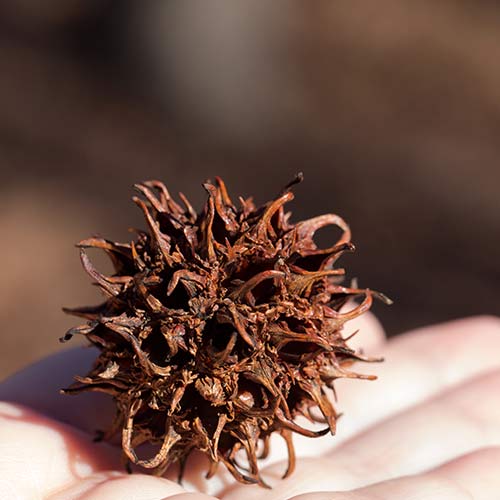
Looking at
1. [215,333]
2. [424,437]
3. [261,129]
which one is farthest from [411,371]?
[261,129]

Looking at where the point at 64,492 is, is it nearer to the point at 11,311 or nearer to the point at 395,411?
the point at 395,411

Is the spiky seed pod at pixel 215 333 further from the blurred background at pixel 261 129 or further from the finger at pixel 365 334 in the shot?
the blurred background at pixel 261 129

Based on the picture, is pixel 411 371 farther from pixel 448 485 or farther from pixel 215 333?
pixel 215 333

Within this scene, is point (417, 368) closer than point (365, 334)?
Yes

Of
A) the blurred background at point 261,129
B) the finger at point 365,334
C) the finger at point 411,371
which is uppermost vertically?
the blurred background at point 261,129

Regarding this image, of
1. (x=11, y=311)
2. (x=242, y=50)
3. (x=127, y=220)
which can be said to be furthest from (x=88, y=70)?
(x=11, y=311)

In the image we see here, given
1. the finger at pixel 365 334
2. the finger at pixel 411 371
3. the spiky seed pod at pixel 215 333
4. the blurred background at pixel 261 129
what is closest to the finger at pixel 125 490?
the spiky seed pod at pixel 215 333

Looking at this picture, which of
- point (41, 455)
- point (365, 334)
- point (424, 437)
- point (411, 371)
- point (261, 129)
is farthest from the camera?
point (261, 129)
